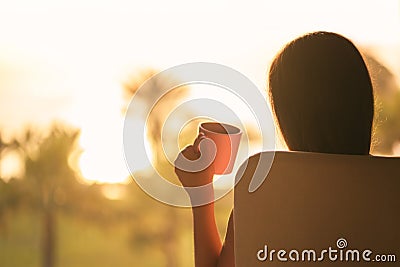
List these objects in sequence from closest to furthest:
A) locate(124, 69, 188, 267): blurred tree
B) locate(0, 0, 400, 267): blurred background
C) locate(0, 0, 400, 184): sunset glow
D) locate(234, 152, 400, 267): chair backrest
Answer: locate(234, 152, 400, 267): chair backrest, locate(124, 69, 188, 267): blurred tree, locate(0, 0, 400, 184): sunset glow, locate(0, 0, 400, 267): blurred background

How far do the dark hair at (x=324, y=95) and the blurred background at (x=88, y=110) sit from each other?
5.98 meters

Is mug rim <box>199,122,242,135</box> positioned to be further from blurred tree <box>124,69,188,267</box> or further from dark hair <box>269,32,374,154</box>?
blurred tree <box>124,69,188,267</box>

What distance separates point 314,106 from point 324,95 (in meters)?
0.01

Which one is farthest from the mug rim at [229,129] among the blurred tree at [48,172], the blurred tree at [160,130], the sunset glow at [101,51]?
the blurred tree at [48,172]

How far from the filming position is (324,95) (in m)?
0.63

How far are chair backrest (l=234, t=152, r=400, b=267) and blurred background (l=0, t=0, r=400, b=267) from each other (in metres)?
6.03

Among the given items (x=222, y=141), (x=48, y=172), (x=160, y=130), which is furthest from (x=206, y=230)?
(x=48, y=172)

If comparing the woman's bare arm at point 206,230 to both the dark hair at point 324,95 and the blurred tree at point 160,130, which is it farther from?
the blurred tree at point 160,130

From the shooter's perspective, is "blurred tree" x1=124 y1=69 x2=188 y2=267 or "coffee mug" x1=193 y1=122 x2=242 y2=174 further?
"blurred tree" x1=124 y1=69 x2=188 y2=267

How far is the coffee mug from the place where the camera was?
0.63 m

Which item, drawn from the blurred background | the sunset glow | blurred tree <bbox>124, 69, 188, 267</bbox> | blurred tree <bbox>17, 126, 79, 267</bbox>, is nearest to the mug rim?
blurred tree <bbox>124, 69, 188, 267</bbox>

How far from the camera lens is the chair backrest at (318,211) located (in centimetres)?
59

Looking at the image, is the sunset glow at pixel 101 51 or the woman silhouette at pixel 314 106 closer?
the woman silhouette at pixel 314 106

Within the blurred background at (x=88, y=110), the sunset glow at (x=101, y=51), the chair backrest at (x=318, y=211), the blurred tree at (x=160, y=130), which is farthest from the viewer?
the blurred background at (x=88, y=110)
